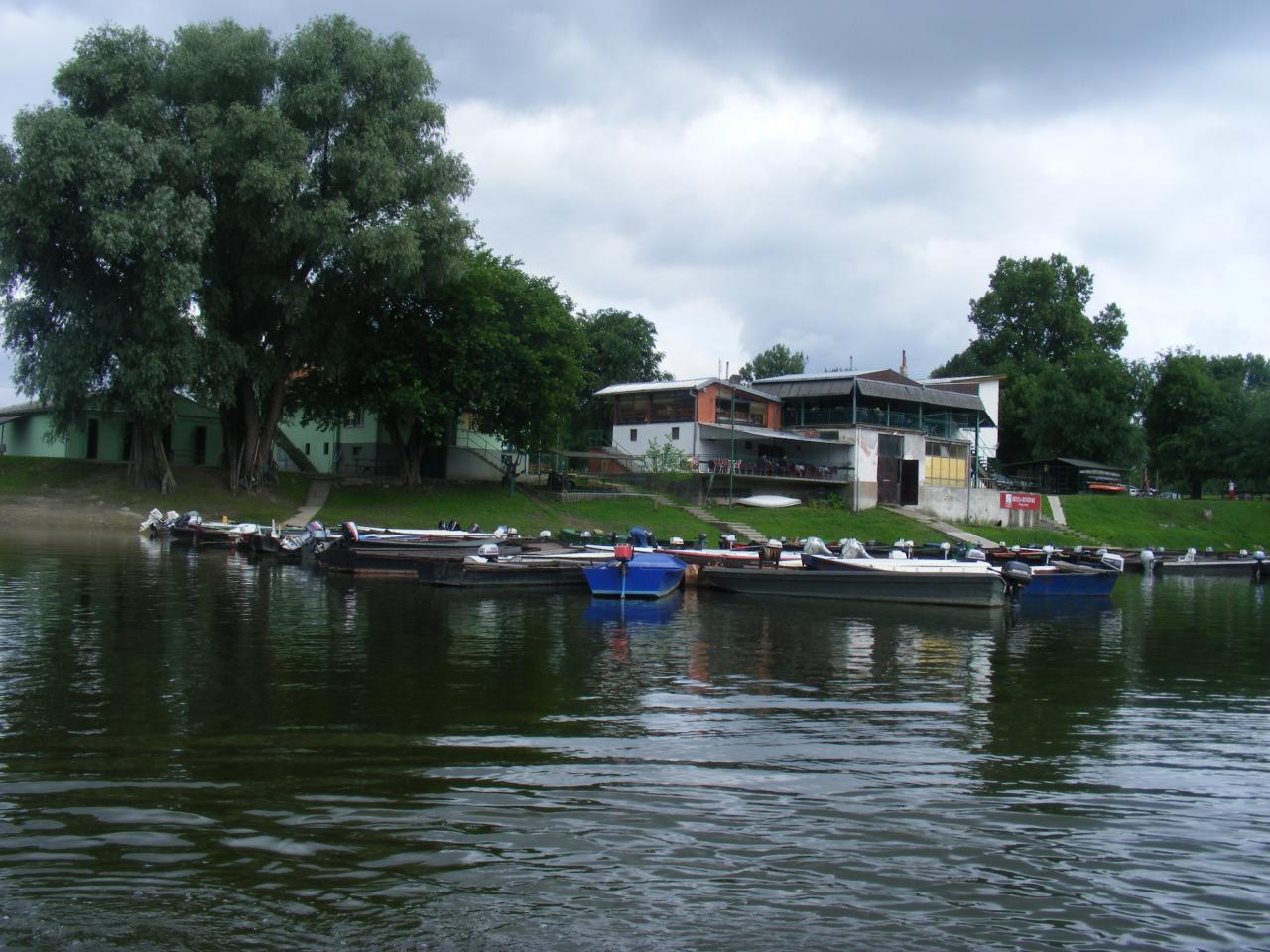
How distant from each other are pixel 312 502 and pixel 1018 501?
40.1m

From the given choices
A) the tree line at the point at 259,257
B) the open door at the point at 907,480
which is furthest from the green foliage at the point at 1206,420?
the tree line at the point at 259,257

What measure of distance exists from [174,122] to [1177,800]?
4573cm

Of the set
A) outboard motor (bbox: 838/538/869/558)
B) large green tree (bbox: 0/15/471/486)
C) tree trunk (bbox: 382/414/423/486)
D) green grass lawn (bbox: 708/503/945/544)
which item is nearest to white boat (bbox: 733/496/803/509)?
green grass lawn (bbox: 708/503/945/544)

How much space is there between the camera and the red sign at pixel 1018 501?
204 ft

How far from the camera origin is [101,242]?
39.0m

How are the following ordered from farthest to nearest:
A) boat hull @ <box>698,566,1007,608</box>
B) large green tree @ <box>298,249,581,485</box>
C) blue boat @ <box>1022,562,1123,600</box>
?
large green tree @ <box>298,249,581,485</box>
blue boat @ <box>1022,562,1123,600</box>
boat hull @ <box>698,566,1007,608</box>

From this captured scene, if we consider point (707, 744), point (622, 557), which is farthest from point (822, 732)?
point (622, 557)

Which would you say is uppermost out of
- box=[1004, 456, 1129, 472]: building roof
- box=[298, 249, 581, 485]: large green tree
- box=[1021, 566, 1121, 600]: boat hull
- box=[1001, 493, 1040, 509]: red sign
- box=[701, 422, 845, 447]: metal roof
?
box=[298, 249, 581, 485]: large green tree

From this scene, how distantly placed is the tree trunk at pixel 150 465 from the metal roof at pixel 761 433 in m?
29.5

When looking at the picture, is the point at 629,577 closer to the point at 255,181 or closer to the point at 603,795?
the point at 603,795

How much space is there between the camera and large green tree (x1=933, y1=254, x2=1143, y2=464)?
81.9 meters

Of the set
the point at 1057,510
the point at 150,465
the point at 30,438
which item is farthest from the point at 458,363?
the point at 1057,510

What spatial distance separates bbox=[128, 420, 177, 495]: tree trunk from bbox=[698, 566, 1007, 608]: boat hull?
28.7 metres

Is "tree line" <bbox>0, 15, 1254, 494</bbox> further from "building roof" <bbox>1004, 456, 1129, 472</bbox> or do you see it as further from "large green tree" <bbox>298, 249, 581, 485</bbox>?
"building roof" <bbox>1004, 456, 1129, 472</bbox>
